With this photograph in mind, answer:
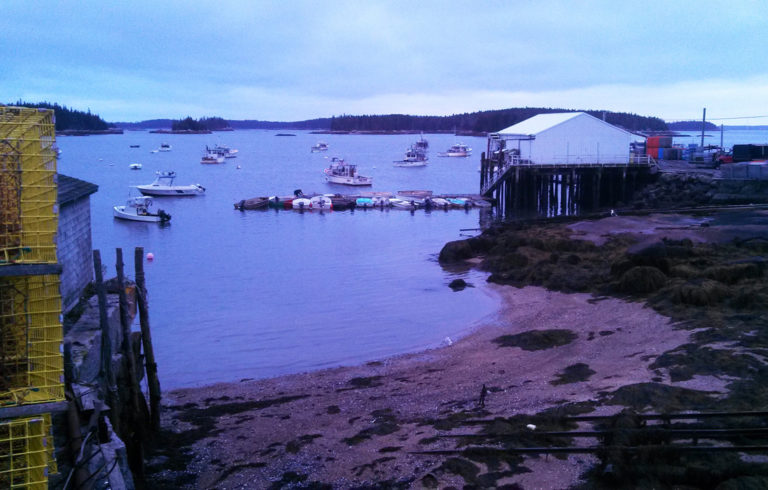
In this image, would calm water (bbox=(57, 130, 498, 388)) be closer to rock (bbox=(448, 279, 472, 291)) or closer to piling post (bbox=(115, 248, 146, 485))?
rock (bbox=(448, 279, 472, 291))

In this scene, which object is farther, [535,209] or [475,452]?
[535,209]

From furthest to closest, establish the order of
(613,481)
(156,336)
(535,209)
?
(535,209), (156,336), (613,481)

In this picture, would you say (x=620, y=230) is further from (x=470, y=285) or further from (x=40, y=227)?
(x=40, y=227)

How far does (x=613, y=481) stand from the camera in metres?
7.74

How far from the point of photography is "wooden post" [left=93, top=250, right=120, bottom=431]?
9.79 meters

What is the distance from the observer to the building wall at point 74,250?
39.1ft

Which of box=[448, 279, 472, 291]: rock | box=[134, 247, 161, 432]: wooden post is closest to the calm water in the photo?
box=[448, 279, 472, 291]: rock

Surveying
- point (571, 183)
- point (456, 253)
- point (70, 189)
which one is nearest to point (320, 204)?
point (571, 183)

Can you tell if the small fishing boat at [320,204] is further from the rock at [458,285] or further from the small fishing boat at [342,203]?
the rock at [458,285]

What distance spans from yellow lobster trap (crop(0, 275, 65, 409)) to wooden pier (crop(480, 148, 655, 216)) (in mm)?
38202

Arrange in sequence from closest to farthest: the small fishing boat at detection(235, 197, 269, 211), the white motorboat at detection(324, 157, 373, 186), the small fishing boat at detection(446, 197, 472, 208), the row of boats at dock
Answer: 1. the small fishing boat at detection(446, 197, 472, 208)
2. the row of boats at dock
3. the small fishing boat at detection(235, 197, 269, 211)
4. the white motorboat at detection(324, 157, 373, 186)

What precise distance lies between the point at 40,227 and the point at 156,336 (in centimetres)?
1327

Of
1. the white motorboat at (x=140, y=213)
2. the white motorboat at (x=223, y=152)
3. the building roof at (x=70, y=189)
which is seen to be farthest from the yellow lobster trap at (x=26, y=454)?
the white motorboat at (x=223, y=152)

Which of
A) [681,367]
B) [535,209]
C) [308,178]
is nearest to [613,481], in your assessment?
[681,367]
